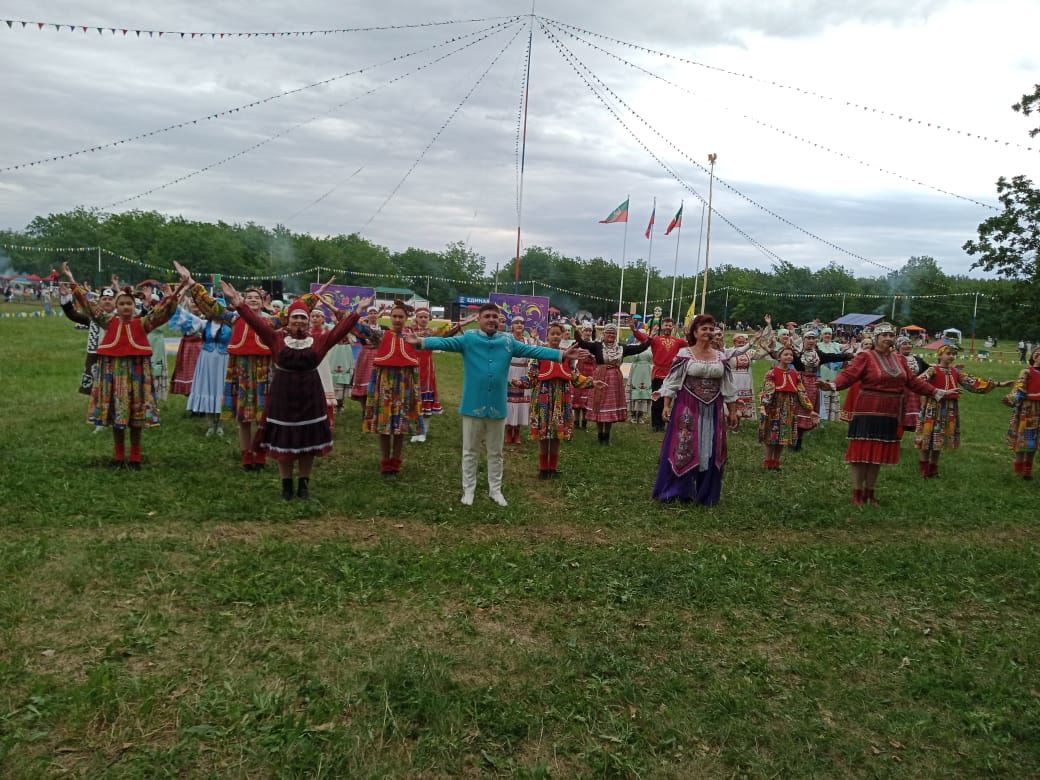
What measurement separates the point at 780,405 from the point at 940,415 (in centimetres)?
223

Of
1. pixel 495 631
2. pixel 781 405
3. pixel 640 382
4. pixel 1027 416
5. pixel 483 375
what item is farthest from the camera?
pixel 640 382

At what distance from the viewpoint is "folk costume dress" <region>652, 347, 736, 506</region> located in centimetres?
812

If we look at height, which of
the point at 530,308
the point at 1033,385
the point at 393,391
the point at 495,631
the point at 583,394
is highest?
the point at 530,308

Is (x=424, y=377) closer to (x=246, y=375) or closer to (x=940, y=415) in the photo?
(x=246, y=375)

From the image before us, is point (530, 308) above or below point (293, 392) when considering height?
above

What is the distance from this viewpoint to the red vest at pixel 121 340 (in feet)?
26.3

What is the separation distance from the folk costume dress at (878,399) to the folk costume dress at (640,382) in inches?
255

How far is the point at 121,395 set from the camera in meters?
8.04

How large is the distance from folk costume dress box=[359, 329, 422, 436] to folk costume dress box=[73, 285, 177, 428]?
2361mm

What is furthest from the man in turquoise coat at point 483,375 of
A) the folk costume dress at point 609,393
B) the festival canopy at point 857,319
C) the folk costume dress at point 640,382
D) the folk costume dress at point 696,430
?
the festival canopy at point 857,319

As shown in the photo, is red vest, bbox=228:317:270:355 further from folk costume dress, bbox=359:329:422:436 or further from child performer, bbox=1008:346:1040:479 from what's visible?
child performer, bbox=1008:346:1040:479

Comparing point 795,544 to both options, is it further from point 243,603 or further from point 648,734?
point 243,603

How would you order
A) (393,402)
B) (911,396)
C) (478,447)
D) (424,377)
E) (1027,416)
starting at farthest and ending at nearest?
(911,396)
(424,377)
(1027,416)
(393,402)
(478,447)

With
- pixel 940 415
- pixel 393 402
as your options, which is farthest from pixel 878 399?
pixel 393 402
